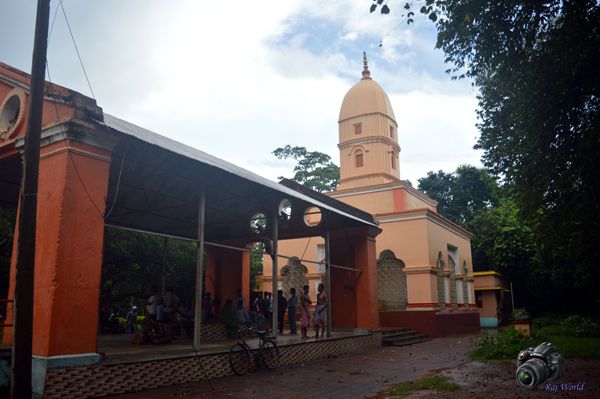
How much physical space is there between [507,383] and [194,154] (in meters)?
7.28

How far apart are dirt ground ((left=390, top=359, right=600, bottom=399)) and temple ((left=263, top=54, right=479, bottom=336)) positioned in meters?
6.61

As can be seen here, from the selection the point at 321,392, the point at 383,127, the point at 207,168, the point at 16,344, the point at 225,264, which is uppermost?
the point at 383,127

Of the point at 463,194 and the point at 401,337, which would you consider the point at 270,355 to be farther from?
the point at 463,194

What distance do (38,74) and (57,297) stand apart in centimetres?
319

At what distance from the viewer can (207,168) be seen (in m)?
9.41

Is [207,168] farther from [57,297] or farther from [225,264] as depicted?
[225,264]

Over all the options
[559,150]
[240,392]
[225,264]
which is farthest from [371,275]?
[240,392]

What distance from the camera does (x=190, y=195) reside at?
13.2m

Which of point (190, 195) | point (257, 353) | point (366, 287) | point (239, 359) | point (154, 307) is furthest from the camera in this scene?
point (366, 287)

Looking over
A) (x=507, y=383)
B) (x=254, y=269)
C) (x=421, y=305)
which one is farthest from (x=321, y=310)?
(x=254, y=269)

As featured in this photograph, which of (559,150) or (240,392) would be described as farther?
(559,150)

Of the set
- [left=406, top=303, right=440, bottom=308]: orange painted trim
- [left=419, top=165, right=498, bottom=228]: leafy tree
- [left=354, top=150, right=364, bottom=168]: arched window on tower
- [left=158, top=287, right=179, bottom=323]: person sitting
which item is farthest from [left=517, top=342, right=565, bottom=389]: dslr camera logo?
[left=419, top=165, right=498, bottom=228]: leafy tree

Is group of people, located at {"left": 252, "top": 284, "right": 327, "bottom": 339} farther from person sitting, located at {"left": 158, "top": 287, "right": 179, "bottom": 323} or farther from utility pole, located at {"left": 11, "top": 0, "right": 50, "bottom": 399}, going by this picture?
utility pole, located at {"left": 11, "top": 0, "right": 50, "bottom": 399}

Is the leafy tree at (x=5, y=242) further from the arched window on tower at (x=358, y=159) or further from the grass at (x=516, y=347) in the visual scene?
the grass at (x=516, y=347)
